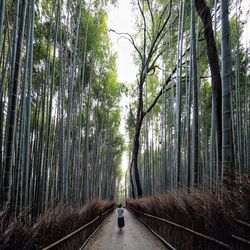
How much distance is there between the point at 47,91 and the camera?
5031 millimetres

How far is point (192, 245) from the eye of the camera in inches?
99.7

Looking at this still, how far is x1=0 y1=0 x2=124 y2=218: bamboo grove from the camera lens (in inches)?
108

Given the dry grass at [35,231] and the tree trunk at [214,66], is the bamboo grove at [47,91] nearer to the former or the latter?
the dry grass at [35,231]

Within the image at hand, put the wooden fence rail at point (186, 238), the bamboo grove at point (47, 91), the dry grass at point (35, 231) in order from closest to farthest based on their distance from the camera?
the dry grass at point (35, 231) → the wooden fence rail at point (186, 238) → the bamboo grove at point (47, 91)

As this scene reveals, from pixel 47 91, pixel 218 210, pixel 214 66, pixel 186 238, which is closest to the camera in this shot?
pixel 218 210

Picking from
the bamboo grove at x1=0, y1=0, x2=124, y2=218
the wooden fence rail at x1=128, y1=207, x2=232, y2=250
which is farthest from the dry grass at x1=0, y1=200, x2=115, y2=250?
the wooden fence rail at x1=128, y1=207, x2=232, y2=250

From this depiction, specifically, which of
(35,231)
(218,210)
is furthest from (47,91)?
(218,210)

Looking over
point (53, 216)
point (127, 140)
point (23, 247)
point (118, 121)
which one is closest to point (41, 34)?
point (53, 216)

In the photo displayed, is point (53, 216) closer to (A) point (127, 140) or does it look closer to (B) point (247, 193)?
(B) point (247, 193)

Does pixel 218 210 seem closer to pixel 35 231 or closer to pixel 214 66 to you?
pixel 35 231

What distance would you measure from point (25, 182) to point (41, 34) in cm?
404

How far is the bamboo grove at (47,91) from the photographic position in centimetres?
276

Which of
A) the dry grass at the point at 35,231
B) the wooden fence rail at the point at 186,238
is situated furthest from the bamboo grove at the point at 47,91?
the wooden fence rail at the point at 186,238

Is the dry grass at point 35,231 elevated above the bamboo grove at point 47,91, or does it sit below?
below
